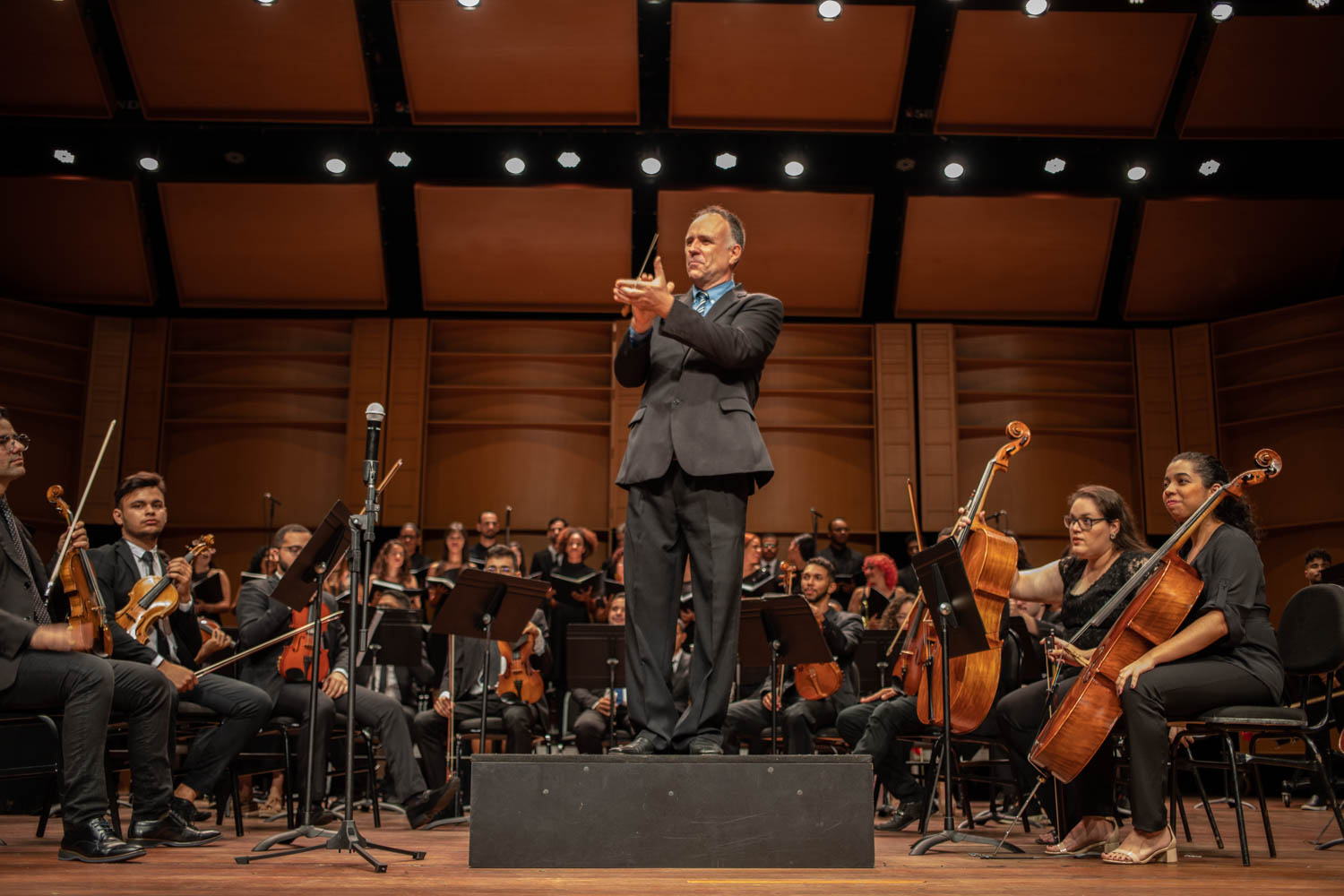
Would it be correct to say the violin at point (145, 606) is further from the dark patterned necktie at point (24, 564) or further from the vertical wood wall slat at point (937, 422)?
the vertical wood wall slat at point (937, 422)

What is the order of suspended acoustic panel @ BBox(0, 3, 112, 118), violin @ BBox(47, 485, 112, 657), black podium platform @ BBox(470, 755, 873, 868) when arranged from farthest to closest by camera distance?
suspended acoustic panel @ BBox(0, 3, 112, 118), violin @ BBox(47, 485, 112, 657), black podium platform @ BBox(470, 755, 873, 868)

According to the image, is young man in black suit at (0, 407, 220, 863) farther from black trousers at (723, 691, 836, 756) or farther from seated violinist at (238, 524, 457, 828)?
black trousers at (723, 691, 836, 756)

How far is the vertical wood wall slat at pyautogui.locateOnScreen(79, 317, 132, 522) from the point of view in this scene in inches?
340

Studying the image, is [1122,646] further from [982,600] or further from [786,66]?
[786,66]

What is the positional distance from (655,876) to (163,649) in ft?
8.32

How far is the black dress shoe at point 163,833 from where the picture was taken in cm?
331

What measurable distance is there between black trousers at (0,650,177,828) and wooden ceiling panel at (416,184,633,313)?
223 inches

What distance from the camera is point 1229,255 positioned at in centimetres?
867

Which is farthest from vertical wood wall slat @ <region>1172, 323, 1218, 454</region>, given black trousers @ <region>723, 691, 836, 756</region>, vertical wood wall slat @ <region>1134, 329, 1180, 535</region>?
black trousers @ <region>723, 691, 836, 756</region>

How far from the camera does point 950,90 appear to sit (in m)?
7.55

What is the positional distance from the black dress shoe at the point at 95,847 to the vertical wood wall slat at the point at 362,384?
19.8 ft

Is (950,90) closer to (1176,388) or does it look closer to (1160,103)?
(1160,103)

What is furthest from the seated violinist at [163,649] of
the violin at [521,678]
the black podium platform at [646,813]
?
the black podium platform at [646,813]

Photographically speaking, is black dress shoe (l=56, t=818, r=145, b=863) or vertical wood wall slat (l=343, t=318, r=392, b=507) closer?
black dress shoe (l=56, t=818, r=145, b=863)
